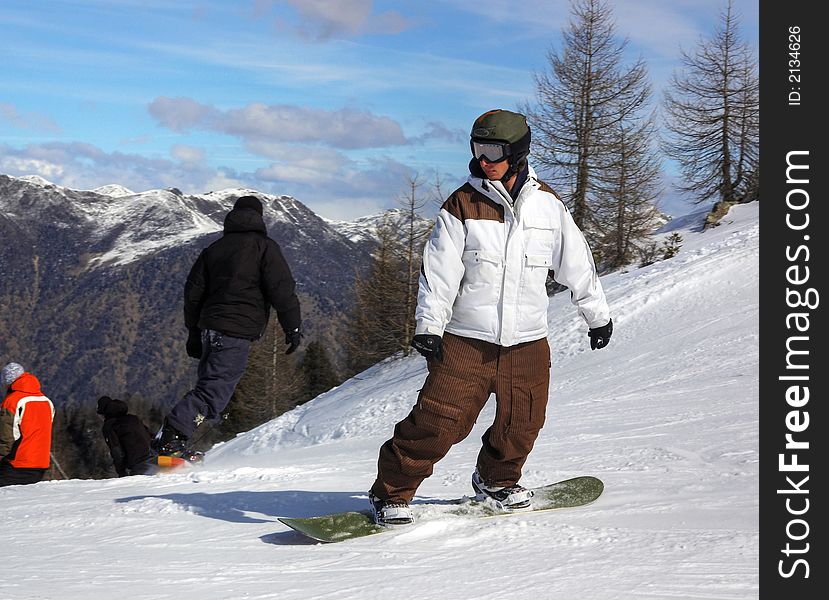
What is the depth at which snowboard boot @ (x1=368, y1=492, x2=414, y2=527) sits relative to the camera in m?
4.04

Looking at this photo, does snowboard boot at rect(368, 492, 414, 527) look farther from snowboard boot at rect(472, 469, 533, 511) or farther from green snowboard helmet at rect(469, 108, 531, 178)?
green snowboard helmet at rect(469, 108, 531, 178)

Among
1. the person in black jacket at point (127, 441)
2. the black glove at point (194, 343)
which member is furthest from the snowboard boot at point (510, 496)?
the person in black jacket at point (127, 441)

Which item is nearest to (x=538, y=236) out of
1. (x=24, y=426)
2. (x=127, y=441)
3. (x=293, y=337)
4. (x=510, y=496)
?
(x=510, y=496)

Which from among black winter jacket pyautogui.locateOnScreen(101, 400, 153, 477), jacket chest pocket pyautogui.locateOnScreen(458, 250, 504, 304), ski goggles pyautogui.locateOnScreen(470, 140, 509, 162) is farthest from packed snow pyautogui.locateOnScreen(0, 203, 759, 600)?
black winter jacket pyautogui.locateOnScreen(101, 400, 153, 477)

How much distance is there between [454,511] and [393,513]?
38 centimetres

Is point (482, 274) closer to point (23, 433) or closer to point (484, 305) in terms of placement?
point (484, 305)

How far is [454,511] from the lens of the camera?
14.0 feet

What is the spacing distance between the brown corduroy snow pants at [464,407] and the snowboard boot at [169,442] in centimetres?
291

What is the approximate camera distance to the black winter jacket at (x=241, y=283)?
614 cm

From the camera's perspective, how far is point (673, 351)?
41.4ft

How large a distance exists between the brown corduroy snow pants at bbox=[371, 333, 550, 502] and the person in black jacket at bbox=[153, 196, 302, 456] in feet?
7.61

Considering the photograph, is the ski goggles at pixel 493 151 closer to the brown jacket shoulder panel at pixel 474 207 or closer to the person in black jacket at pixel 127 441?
A: the brown jacket shoulder panel at pixel 474 207

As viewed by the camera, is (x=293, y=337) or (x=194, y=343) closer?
(x=293, y=337)
